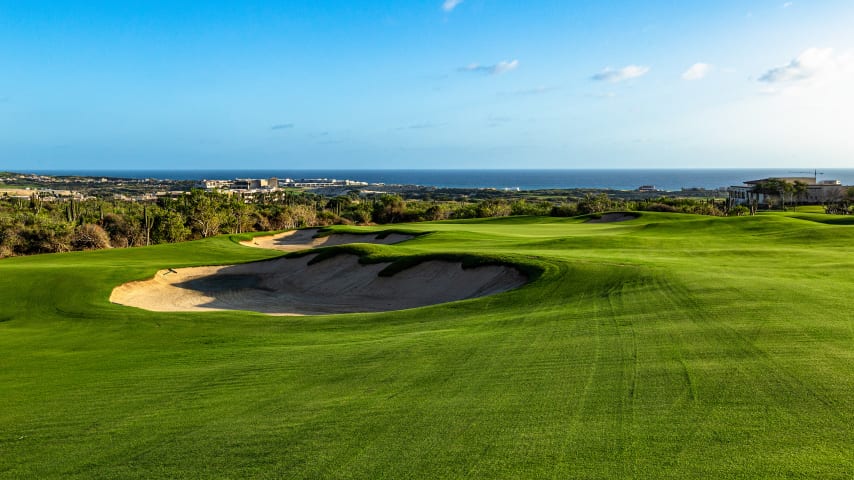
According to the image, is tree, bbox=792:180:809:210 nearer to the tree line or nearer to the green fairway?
the tree line

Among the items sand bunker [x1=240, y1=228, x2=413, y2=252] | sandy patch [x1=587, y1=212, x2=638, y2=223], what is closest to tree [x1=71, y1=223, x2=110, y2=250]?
sand bunker [x1=240, y1=228, x2=413, y2=252]

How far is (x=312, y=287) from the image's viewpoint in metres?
23.7

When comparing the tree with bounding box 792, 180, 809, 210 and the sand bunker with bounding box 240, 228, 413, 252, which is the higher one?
the tree with bounding box 792, 180, 809, 210

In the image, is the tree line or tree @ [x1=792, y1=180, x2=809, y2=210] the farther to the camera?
tree @ [x1=792, y1=180, x2=809, y2=210]

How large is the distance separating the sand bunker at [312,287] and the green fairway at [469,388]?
4.48 meters

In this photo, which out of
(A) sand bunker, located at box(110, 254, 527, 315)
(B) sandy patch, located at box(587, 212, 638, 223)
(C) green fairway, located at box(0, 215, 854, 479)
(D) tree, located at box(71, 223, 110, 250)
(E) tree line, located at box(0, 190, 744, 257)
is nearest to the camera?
(C) green fairway, located at box(0, 215, 854, 479)

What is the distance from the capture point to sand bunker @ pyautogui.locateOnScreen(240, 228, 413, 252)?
40594 millimetres

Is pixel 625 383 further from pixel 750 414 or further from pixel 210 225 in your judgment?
pixel 210 225

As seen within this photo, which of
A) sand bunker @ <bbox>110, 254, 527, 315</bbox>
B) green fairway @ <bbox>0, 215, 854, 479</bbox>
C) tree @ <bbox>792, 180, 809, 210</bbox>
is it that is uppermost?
tree @ <bbox>792, 180, 809, 210</bbox>

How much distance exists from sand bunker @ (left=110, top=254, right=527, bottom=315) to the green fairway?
4.48 meters

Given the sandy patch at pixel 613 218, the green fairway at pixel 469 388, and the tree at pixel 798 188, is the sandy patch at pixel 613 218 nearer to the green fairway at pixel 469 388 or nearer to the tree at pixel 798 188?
the green fairway at pixel 469 388

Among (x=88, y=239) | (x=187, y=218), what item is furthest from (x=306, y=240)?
(x=187, y=218)

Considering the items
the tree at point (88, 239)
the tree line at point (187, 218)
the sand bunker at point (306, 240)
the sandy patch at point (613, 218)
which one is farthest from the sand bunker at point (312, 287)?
the sandy patch at point (613, 218)

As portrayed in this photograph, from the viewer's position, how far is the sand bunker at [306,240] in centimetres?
4059
